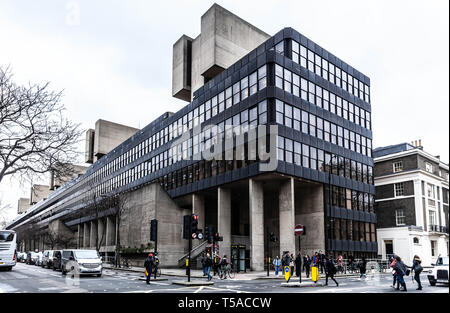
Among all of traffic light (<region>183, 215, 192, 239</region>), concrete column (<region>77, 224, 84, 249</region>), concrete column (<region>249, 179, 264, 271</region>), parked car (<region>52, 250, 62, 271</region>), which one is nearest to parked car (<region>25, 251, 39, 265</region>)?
parked car (<region>52, 250, 62, 271</region>)

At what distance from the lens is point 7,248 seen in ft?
106

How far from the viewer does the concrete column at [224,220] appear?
1692 inches

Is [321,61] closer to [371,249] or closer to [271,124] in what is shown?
[271,124]

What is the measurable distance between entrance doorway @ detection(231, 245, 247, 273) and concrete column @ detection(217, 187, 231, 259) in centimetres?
94

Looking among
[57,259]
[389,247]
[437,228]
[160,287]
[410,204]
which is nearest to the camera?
[160,287]

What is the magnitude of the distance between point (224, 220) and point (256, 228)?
512 centimetres

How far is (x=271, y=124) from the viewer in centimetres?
3866

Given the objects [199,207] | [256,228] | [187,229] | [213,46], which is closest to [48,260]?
[199,207]

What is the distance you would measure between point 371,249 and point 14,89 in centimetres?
4391

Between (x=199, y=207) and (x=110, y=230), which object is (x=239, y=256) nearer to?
(x=199, y=207)

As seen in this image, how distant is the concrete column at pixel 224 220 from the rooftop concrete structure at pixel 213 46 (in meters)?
18.4

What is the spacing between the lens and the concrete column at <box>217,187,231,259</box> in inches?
1692
